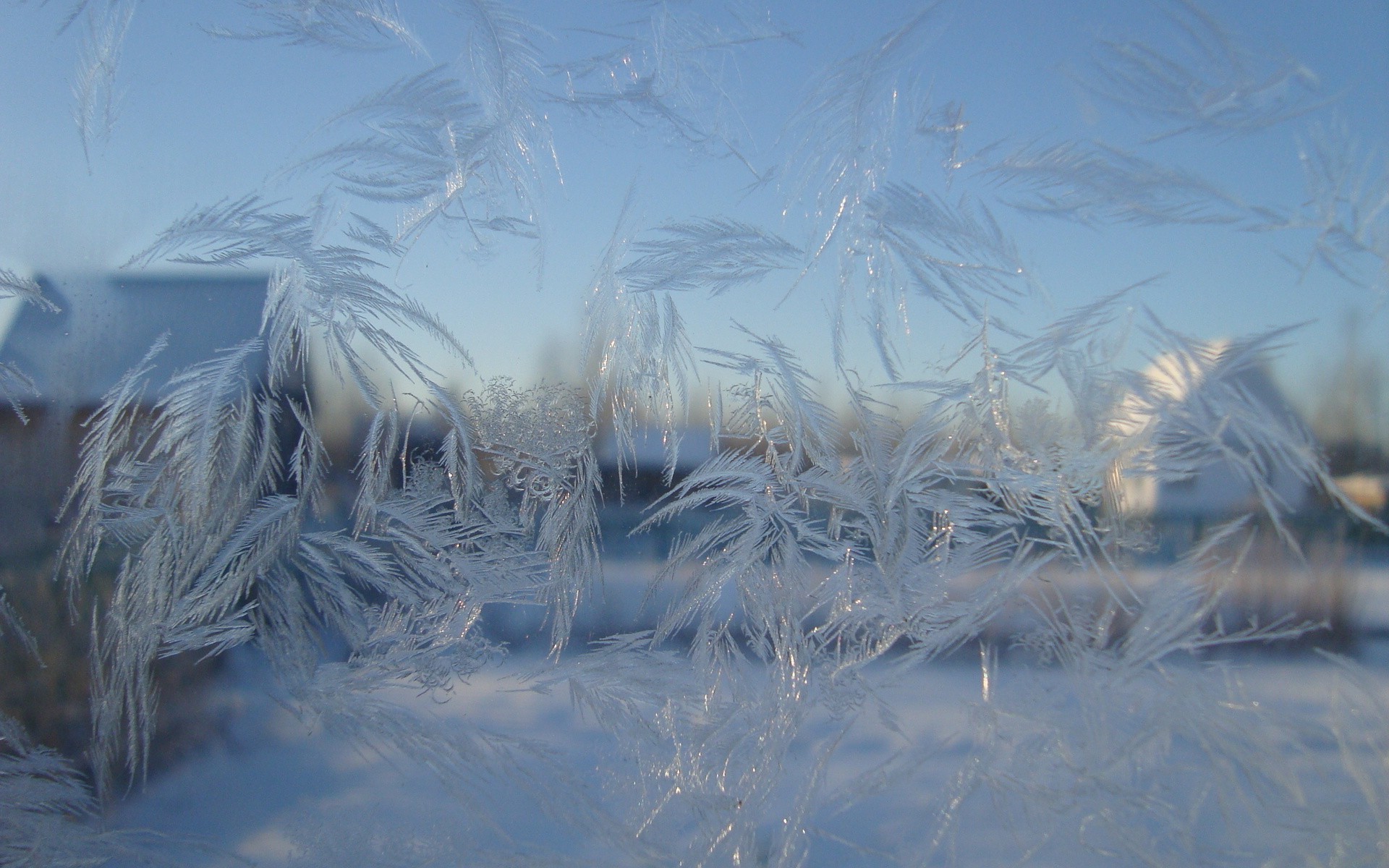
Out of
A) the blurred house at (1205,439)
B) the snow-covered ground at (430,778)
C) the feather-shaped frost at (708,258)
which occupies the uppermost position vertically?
the feather-shaped frost at (708,258)

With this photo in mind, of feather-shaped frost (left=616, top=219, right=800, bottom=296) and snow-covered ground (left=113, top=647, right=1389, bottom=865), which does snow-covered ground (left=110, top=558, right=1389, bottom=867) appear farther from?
feather-shaped frost (left=616, top=219, right=800, bottom=296)

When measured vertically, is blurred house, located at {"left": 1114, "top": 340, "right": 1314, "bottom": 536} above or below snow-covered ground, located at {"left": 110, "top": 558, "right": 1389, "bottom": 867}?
above

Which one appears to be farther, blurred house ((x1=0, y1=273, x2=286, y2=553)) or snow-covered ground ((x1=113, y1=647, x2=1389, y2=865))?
blurred house ((x1=0, y1=273, x2=286, y2=553))

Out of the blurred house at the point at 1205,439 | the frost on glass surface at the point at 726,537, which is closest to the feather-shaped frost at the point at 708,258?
the frost on glass surface at the point at 726,537

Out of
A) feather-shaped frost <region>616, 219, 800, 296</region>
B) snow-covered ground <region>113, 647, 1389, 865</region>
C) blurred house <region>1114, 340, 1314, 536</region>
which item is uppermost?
feather-shaped frost <region>616, 219, 800, 296</region>

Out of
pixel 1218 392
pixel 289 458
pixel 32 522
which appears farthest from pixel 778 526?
pixel 32 522

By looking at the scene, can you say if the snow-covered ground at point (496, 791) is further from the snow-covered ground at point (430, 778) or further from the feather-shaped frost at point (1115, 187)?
the feather-shaped frost at point (1115, 187)

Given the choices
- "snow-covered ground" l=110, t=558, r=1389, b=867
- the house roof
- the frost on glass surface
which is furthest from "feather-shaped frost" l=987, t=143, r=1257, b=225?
the house roof

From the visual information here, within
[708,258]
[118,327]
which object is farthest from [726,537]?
[118,327]
